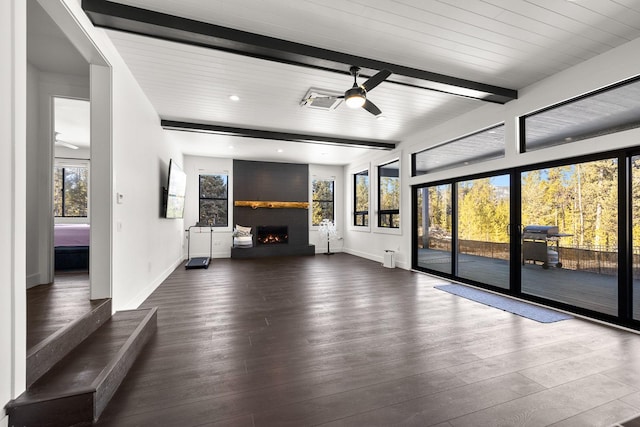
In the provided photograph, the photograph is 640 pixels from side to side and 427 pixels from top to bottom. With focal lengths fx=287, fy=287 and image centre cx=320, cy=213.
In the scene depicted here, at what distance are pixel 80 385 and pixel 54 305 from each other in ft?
4.69

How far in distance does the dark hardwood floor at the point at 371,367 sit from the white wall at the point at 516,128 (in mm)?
2046

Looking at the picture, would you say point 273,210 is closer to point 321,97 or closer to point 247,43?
point 321,97

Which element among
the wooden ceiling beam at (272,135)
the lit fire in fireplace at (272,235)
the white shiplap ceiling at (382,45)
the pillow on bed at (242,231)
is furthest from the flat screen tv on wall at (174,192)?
the lit fire in fireplace at (272,235)

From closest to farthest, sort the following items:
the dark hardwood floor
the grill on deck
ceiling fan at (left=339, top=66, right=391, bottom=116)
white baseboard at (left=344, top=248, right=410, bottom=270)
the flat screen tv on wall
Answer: the dark hardwood floor < ceiling fan at (left=339, top=66, right=391, bottom=116) < the grill on deck < the flat screen tv on wall < white baseboard at (left=344, top=248, right=410, bottom=270)

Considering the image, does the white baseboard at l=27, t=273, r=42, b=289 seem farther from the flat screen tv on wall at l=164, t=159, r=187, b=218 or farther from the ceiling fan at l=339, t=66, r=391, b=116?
the ceiling fan at l=339, t=66, r=391, b=116

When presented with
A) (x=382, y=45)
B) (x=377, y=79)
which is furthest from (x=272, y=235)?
(x=382, y=45)

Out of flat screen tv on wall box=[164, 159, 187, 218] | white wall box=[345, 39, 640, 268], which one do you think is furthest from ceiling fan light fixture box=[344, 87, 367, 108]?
flat screen tv on wall box=[164, 159, 187, 218]

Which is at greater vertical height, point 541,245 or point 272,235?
point 541,245

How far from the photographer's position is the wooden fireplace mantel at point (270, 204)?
27.9 feet

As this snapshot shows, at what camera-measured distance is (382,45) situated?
9.81 feet

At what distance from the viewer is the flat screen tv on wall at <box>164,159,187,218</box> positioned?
5043mm

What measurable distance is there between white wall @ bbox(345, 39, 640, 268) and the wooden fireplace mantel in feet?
9.64

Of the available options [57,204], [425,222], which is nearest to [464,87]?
[425,222]

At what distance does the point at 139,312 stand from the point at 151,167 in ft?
8.16
